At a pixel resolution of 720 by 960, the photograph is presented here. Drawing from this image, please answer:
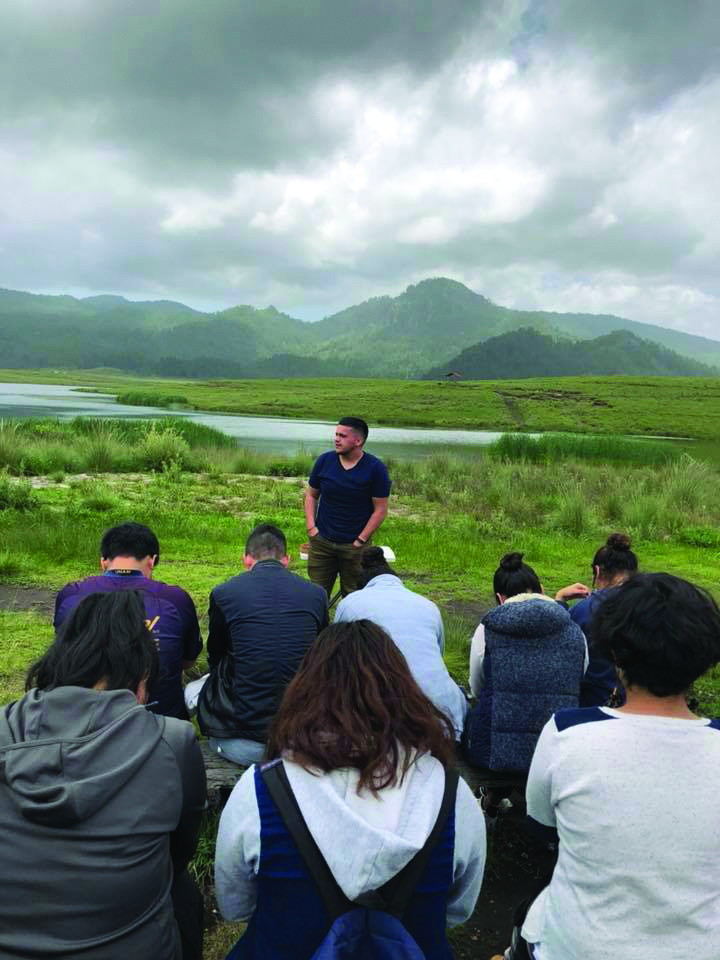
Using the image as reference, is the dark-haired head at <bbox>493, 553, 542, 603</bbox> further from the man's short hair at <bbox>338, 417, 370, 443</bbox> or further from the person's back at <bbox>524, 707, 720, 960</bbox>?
the man's short hair at <bbox>338, 417, 370, 443</bbox>

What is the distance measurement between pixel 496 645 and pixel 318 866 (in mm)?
1648

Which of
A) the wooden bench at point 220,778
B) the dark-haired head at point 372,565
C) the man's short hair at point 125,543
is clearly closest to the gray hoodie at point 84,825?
the wooden bench at point 220,778

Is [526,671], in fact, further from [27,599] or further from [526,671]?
[27,599]

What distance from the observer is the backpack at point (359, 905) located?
1.30 meters

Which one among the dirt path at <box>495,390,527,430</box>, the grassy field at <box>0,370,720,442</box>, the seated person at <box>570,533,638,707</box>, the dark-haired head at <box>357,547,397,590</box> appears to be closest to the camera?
the seated person at <box>570,533,638,707</box>

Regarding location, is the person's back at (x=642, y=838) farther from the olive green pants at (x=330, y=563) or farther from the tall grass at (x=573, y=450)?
the tall grass at (x=573, y=450)

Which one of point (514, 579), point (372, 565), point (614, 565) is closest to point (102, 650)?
point (372, 565)

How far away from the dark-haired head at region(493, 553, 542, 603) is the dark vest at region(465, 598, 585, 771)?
565mm

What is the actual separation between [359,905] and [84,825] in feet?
1.96

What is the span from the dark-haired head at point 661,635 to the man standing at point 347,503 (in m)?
3.72

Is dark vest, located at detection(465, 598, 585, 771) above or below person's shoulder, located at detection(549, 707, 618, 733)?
below

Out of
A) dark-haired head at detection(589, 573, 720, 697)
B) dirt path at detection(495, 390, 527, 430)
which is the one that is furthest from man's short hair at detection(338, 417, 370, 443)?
dirt path at detection(495, 390, 527, 430)

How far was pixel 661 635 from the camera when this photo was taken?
164cm

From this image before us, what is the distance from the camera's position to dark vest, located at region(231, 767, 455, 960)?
4.50ft
